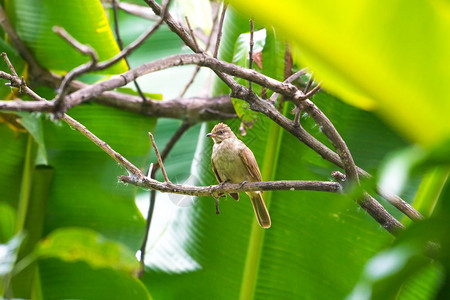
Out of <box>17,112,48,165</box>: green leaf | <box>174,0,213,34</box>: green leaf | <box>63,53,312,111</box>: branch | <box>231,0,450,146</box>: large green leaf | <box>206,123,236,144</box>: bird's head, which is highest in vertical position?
<box>231,0,450,146</box>: large green leaf

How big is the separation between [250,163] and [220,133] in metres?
0.46

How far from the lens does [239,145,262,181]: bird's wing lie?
351cm

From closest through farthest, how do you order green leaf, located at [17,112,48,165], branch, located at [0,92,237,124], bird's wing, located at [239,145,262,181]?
green leaf, located at [17,112,48,165] < bird's wing, located at [239,145,262,181] < branch, located at [0,92,237,124]

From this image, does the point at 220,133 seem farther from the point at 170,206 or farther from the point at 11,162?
the point at 11,162

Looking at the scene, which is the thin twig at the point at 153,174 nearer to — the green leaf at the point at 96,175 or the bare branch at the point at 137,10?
the green leaf at the point at 96,175

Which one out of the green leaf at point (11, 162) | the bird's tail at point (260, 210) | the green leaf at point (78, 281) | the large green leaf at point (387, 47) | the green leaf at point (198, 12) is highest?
the large green leaf at point (387, 47)

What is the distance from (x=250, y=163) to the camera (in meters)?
3.55

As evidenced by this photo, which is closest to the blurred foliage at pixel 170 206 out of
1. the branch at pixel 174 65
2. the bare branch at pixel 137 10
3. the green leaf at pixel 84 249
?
the green leaf at pixel 84 249

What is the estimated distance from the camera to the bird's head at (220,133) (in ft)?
12.8

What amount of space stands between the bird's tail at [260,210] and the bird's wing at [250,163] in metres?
0.13

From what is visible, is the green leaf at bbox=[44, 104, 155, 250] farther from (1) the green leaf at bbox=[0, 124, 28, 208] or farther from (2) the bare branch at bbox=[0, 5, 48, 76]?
(2) the bare branch at bbox=[0, 5, 48, 76]

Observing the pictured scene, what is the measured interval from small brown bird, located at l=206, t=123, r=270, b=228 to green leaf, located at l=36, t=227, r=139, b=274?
1.27 m

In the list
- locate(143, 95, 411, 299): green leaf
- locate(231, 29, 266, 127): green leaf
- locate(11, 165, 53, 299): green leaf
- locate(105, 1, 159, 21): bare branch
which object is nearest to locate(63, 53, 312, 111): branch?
locate(231, 29, 266, 127): green leaf

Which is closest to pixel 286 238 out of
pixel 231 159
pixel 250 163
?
pixel 250 163
